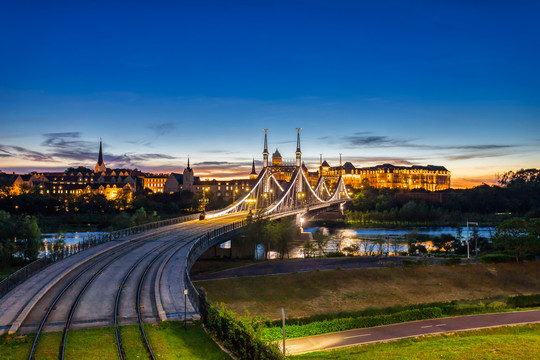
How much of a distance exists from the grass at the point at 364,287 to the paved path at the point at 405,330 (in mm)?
6155

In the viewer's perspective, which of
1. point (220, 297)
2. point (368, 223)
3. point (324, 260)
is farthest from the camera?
point (368, 223)

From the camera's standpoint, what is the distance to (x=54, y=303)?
81.9ft

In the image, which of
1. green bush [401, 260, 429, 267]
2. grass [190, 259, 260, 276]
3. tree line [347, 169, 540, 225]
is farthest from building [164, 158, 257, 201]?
green bush [401, 260, 429, 267]

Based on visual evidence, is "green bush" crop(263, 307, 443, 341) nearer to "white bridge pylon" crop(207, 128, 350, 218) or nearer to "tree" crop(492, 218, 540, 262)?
"tree" crop(492, 218, 540, 262)

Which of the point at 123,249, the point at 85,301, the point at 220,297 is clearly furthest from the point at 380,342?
the point at 123,249

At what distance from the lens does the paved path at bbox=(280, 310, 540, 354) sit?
2616 centimetres

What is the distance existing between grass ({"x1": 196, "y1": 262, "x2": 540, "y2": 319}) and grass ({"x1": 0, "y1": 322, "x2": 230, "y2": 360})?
42.4 ft

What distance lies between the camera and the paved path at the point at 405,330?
85.8 feet

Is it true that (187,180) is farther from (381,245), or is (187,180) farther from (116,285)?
(116,285)

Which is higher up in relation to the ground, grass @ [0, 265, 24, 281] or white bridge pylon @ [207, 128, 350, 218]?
white bridge pylon @ [207, 128, 350, 218]

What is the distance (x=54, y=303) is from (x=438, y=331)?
23.1 meters

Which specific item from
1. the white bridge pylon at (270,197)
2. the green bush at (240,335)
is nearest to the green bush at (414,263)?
the green bush at (240,335)

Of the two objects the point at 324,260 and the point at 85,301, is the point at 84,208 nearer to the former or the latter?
the point at 324,260

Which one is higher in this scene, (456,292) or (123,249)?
(123,249)
